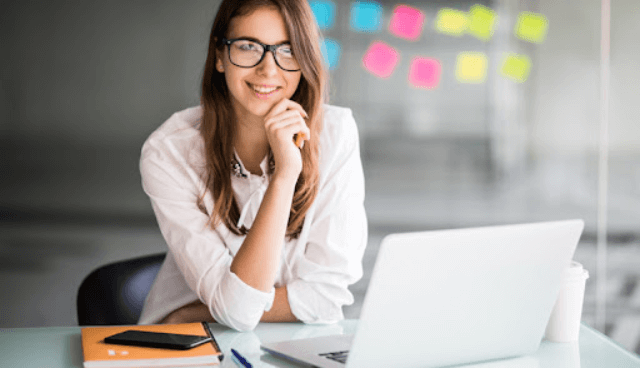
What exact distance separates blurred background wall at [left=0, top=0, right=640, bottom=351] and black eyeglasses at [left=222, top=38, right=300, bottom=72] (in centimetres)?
157

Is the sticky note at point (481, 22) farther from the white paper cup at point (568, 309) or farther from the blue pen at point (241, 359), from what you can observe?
the blue pen at point (241, 359)

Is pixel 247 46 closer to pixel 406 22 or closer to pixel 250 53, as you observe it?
pixel 250 53

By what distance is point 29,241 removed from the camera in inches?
125

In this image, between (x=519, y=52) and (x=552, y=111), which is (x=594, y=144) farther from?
(x=519, y=52)

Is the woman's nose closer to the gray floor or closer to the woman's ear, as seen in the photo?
the woman's ear

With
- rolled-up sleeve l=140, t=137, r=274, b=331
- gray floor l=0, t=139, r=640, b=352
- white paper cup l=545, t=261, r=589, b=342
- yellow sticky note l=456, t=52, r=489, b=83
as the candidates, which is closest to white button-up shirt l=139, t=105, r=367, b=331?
rolled-up sleeve l=140, t=137, r=274, b=331

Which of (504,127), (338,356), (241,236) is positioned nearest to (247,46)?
(241,236)

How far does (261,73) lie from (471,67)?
1.92 meters

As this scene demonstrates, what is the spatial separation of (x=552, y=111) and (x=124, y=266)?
2.28 m

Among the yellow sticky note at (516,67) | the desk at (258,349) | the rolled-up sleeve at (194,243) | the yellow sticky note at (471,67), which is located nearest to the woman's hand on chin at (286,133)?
the rolled-up sleeve at (194,243)

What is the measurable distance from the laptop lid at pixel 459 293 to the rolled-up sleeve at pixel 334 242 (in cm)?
46

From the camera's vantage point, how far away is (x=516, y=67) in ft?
11.1

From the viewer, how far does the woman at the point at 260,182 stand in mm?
1529

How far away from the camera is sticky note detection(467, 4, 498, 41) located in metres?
3.35
